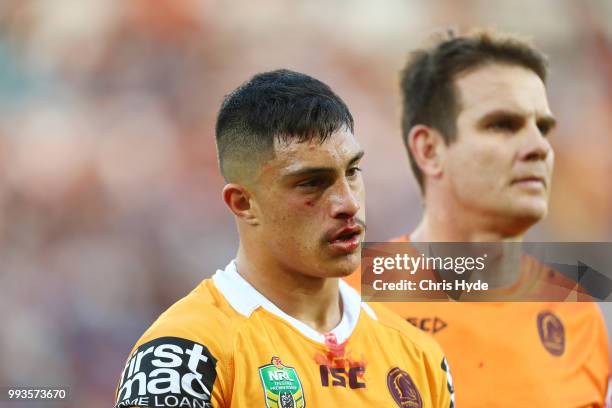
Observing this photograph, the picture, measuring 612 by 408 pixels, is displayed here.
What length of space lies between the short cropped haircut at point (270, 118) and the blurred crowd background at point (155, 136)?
2.61m

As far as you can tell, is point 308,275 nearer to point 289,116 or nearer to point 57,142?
point 289,116

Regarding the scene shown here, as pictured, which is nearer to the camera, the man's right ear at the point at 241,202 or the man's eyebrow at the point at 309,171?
the man's eyebrow at the point at 309,171

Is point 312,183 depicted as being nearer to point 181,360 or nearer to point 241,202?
point 241,202

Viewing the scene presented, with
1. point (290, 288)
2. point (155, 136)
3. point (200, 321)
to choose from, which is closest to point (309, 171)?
point (290, 288)

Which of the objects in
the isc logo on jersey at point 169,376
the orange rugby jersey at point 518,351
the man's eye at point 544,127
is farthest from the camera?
the man's eye at point 544,127

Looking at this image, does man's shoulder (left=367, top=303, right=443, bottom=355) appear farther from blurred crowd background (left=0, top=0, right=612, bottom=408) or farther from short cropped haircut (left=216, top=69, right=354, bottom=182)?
blurred crowd background (left=0, top=0, right=612, bottom=408)

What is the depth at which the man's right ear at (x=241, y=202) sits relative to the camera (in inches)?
91.3

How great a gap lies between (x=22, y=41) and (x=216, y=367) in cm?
375

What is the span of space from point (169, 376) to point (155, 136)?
11.3ft

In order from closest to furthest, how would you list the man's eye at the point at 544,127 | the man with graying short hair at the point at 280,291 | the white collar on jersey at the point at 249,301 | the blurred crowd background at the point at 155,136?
the man with graying short hair at the point at 280,291
the white collar on jersey at the point at 249,301
the man's eye at the point at 544,127
the blurred crowd background at the point at 155,136

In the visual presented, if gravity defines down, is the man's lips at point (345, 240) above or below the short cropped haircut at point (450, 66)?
below

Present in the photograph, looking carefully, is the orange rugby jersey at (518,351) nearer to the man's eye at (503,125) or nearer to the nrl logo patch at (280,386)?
the man's eye at (503,125)

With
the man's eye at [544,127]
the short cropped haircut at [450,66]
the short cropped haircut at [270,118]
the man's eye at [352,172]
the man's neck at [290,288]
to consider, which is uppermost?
→ the short cropped haircut at [450,66]

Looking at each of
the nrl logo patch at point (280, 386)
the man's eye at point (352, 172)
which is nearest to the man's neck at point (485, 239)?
the man's eye at point (352, 172)
